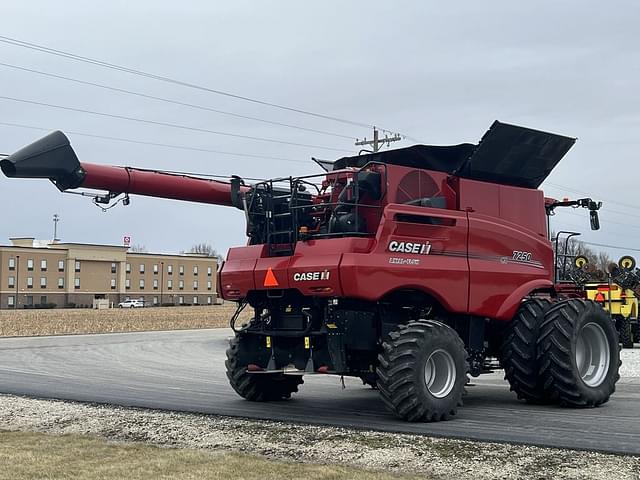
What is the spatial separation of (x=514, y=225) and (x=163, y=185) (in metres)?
6.42

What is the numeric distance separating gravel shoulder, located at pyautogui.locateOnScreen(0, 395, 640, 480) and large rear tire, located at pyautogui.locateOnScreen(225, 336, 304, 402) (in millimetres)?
1473

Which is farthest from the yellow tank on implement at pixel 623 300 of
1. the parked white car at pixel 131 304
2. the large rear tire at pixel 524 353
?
the parked white car at pixel 131 304

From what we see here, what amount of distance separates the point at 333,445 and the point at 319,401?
15.7 feet

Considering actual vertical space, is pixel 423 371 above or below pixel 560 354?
below

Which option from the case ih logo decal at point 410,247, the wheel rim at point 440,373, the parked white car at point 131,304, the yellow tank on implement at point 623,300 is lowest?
the parked white car at point 131,304

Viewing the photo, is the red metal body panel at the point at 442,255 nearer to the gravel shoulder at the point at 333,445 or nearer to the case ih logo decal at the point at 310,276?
the case ih logo decal at the point at 310,276

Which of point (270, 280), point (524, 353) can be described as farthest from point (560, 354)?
point (270, 280)

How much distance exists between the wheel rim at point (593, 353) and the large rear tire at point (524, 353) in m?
0.89

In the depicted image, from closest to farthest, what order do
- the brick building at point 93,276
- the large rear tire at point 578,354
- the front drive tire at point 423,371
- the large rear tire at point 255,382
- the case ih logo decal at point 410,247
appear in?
the front drive tire at point 423,371 < the case ih logo decal at point 410,247 < the large rear tire at point 578,354 < the large rear tire at point 255,382 < the brick building at point 93,276

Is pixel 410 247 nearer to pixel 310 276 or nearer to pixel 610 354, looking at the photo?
pixel 310 276

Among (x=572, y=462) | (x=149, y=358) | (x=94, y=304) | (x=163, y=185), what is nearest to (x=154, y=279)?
(x=94, y=304)

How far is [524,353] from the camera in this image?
42.0ft

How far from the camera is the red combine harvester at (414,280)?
1127 centimetres

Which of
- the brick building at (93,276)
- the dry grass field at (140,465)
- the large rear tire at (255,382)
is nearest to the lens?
the dry grass field at (140,465)
